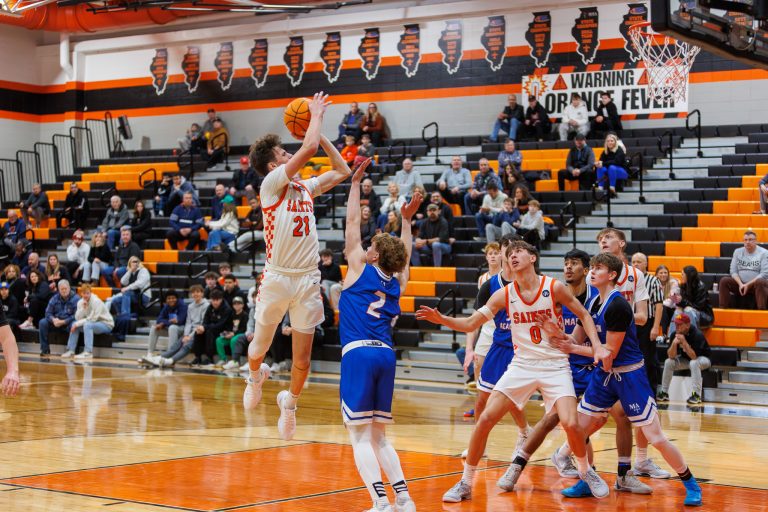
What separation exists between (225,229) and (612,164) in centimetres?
722

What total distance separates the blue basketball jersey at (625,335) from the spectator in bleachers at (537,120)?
41.6 feet

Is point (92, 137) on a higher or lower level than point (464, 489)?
higher

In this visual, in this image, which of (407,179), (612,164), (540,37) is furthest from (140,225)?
(612,164)

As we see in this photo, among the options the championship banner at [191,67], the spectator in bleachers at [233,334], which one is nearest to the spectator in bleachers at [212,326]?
the spectator in bleachers at [233,334]

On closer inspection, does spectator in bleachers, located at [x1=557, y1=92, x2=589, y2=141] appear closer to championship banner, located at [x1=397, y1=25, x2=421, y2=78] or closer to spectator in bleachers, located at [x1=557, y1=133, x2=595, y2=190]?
spectator in bleachers, located at [x1=557, y1=133, x2=595, y2=190]

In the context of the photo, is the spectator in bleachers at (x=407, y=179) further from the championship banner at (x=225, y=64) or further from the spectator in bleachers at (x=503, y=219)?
the championship banner at (x=225, y=64)

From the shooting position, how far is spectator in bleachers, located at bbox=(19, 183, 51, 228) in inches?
874

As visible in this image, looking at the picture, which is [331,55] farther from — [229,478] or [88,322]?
[229,478]

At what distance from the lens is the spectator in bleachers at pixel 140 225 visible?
19.6m

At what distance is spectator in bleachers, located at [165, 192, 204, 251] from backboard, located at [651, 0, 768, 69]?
12.8m

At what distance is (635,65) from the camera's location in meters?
19.1

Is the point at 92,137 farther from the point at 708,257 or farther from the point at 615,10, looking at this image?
the point at 708,257

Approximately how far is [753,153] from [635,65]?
333 centimetres

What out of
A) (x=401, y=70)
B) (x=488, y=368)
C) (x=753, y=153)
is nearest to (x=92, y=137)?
(x=401, y=70)
